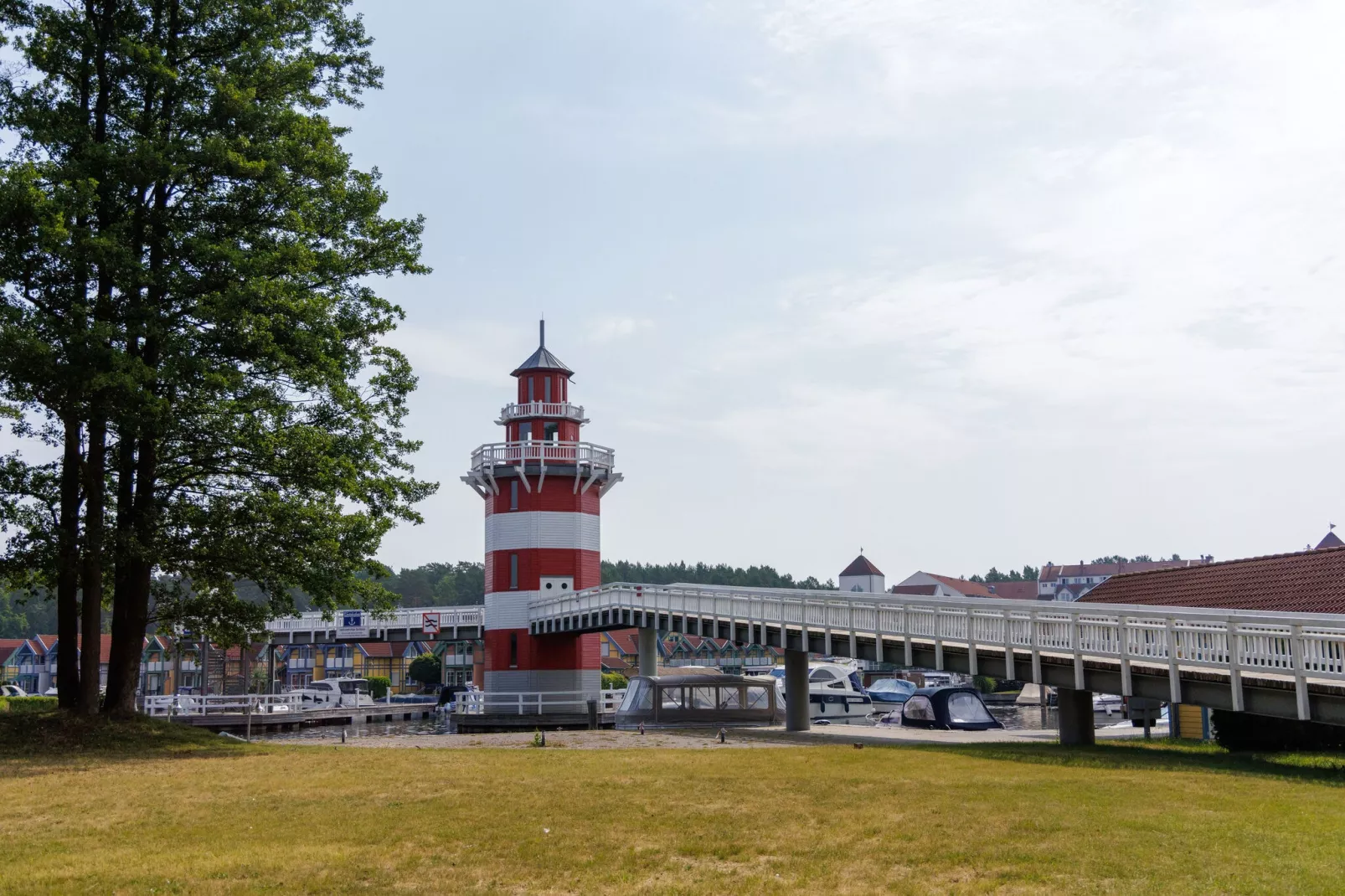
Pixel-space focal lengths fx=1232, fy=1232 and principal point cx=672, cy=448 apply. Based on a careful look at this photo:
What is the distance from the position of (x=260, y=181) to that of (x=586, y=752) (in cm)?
1206

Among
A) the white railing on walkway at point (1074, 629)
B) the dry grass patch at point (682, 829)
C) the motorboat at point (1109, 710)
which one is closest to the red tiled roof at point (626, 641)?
the motorboat at point (1109, 710)

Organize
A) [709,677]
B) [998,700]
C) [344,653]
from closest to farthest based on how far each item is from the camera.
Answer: [709,677], [998,700], [344,653]

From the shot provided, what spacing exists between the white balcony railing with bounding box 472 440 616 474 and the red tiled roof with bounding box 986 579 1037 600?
127 metres

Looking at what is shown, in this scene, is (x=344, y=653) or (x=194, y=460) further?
(x=344, y=653)

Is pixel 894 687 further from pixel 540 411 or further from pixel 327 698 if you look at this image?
pixel 327 698

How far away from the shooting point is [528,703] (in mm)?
43688

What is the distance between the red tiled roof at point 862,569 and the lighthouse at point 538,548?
90.3m

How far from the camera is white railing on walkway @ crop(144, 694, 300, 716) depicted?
47062mm

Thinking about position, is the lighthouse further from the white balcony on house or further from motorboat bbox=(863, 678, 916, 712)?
motorboat bbox=(863, 678, 916, 712)

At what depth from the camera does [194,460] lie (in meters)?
24.1

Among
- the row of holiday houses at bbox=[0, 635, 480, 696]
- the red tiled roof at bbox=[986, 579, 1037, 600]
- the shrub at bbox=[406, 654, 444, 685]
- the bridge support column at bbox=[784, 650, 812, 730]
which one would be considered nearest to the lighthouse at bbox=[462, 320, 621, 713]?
the bridge support column at bbox=[784, 650, 812, 730]

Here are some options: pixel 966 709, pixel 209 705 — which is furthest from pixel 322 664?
pixel 966 709

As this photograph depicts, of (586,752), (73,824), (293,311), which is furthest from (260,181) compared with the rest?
(73,824)

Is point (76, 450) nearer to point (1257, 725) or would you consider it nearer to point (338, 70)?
point (338, 70)
